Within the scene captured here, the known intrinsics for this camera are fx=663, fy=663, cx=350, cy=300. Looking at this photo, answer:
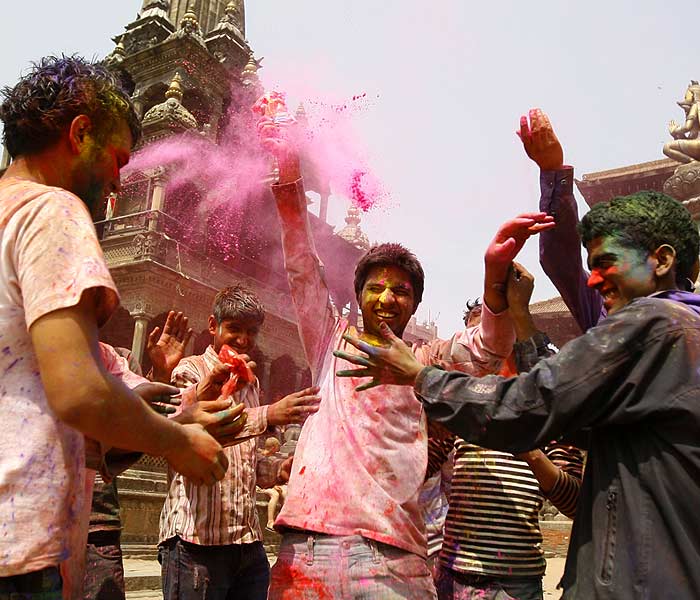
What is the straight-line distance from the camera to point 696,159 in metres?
7.39

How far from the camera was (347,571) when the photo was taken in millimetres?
2432

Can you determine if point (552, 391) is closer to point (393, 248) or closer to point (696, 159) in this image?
point (393, 248)

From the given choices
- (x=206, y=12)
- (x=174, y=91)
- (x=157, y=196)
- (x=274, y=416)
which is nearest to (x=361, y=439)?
(x=274, y=416)

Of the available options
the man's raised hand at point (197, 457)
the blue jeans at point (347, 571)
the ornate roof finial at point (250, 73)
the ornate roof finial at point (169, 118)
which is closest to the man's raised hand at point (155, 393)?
the man's raised hand at point (197, 457)

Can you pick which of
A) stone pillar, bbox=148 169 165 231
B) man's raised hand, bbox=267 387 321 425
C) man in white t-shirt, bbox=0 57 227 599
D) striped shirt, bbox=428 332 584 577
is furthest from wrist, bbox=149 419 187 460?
stone pillar, bbox=148 169 165 231

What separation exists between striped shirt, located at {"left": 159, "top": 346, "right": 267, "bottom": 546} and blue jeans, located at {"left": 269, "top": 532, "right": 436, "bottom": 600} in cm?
69

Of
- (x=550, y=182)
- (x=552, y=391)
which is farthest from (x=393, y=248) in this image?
(x=552, y=391)

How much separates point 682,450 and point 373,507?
117 centimetres

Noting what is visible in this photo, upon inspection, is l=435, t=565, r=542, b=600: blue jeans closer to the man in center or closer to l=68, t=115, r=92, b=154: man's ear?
the man in center

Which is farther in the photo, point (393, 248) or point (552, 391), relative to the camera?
point (393, 248)

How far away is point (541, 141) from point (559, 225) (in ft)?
1.39

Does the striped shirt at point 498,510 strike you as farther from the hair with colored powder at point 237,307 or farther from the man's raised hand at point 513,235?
the hair with colored powder at point 237,307

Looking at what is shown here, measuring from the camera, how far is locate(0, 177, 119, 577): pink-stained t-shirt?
1.61m

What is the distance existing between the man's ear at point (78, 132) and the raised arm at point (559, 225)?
1.82 metres
